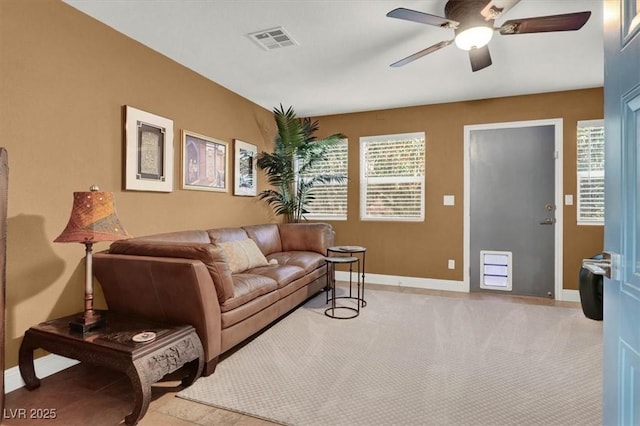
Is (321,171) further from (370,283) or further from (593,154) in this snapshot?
(593,154)

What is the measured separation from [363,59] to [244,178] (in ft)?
6.84

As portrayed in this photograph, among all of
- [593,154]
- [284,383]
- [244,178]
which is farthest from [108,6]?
[593,154]

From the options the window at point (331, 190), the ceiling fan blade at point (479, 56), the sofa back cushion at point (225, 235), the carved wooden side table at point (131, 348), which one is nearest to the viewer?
the carved wooden side table at point (131, 348)

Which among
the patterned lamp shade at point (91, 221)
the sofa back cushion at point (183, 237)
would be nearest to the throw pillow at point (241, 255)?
the sofa back cushion at point (183, 237)

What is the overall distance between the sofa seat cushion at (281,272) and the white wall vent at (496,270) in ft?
8.23

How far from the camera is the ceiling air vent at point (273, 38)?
2.68m

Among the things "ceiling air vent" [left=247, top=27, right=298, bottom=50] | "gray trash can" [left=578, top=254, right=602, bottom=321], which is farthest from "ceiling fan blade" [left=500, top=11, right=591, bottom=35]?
"gray trash can" [left=578, top=254, right=602, bottom=321]

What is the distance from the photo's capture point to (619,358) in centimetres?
88

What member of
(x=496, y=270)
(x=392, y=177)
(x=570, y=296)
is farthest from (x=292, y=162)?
(x=570, y=296)

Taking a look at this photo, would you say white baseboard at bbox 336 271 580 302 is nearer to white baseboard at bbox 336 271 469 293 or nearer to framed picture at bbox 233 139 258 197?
white baseboard at bbox 336 271 469 293

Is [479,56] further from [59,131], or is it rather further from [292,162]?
[59,131]

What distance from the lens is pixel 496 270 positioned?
433cm

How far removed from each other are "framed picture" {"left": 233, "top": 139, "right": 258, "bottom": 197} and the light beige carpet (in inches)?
71.8

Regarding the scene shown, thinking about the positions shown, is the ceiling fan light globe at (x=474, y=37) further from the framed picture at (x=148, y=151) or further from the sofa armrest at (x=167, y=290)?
the framed picture at (x=148, y=151)
